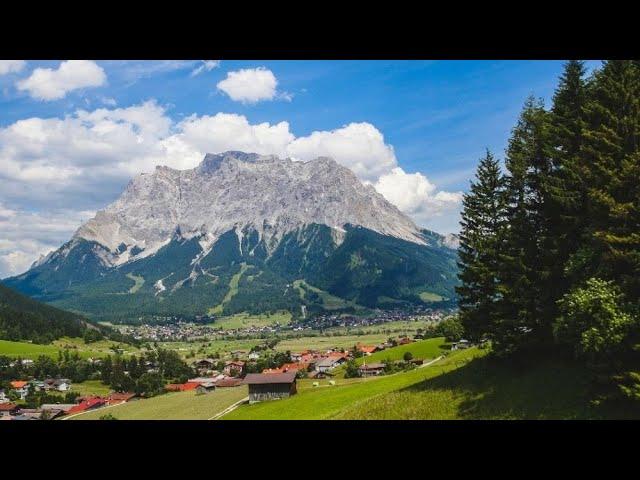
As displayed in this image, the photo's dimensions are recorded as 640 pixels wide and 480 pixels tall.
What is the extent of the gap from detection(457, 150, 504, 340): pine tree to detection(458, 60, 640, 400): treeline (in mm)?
81

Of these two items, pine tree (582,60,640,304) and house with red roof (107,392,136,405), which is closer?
pine tree (582,60,640,304)

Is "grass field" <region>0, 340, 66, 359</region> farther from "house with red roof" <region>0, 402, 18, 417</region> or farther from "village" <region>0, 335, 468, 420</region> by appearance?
"house with red roof" <region>0, 402, 18, 417</region>

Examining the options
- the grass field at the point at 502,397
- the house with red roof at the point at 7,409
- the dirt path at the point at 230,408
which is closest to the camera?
the grass field at the point at 502,397

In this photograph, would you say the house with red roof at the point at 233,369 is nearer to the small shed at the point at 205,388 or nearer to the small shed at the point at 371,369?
the small shed at the point at 205,388

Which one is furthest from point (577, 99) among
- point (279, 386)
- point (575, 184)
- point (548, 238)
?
point (279, 386)

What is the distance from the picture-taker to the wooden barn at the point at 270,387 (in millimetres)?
69969

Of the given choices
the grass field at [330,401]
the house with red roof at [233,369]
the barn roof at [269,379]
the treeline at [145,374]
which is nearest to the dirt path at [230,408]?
the grass field at [330,401]

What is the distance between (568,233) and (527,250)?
114 inches

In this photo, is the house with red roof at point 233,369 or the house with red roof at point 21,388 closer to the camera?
the house with red roof at point 21,388

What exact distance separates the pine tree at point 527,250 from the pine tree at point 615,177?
4835mm

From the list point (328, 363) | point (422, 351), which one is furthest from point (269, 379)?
point (328, 363)

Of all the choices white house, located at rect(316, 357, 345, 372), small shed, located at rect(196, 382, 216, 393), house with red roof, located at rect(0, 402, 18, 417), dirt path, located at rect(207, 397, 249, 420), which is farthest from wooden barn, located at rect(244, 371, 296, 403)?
house with red roof, located at rect(0, 402, 18, 417)

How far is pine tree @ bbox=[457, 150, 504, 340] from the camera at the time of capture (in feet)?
114
